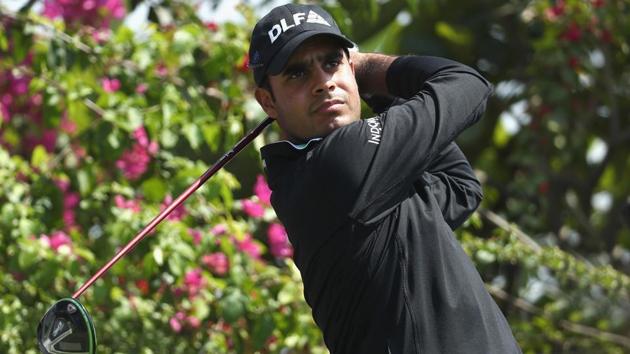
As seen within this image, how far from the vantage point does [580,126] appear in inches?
266

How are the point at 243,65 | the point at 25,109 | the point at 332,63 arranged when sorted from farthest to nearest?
1. the point at 25,109
2. the point at 243,65
3. the point at 332,63

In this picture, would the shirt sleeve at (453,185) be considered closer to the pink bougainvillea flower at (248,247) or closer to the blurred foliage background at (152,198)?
the blurred foliage background at (152,198)

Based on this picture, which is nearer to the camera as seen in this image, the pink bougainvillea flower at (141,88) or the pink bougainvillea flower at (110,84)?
the pink bougainvillea flower at (141,88)

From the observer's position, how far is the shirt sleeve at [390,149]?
253cm

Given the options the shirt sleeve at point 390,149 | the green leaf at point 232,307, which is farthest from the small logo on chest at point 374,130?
the green leaf at point 232,307

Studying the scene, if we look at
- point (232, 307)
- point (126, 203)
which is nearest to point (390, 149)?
point (232, 307)

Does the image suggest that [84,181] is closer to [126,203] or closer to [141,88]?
[126,203]

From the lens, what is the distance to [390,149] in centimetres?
254

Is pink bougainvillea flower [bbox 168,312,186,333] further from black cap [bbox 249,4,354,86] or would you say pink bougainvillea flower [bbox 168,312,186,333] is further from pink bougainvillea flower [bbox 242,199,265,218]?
black cap [bbox 249,4,354,86]

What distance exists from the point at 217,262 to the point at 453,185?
2022mm

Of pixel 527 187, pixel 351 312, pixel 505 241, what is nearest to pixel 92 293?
pixel 505 241

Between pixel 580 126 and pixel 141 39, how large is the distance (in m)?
2.71

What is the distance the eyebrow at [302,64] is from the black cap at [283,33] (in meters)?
0.03

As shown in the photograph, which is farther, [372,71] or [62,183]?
[62,183]
